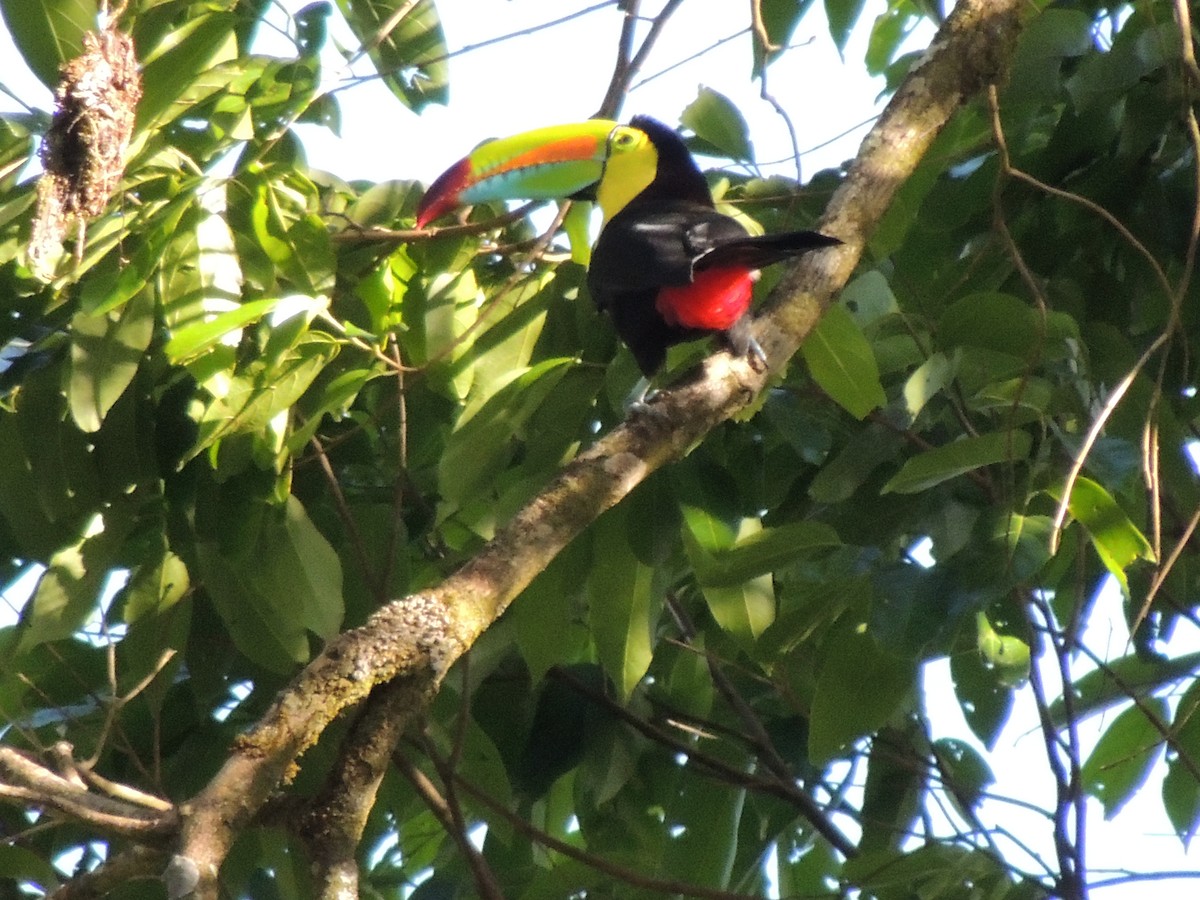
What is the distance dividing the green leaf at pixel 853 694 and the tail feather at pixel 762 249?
0.57 metres

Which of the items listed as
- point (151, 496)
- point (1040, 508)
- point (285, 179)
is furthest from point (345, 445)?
point (1040, 508)

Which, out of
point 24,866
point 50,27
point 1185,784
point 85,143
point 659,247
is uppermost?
point 50,27

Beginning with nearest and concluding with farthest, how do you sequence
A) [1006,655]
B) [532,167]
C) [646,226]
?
[1006,655] < [646,226] < [532,167]

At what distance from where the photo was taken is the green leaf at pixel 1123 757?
2.57 meters

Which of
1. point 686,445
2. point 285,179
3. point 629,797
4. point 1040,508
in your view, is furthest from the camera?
point 629,797

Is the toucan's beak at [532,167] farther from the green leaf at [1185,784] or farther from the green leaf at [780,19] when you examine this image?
the green leaf at [1185,784]

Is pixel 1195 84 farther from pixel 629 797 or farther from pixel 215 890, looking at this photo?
pixel 215 890

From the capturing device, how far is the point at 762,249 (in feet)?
7.66

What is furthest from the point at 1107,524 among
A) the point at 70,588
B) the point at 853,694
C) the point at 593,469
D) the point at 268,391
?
the point at 70,588

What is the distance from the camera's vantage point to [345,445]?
98.3 inches

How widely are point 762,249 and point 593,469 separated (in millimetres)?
732

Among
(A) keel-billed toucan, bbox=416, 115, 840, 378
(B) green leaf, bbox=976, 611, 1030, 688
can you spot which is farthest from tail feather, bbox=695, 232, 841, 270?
(B) green leaf, bbox=976, 611, 1030, 688

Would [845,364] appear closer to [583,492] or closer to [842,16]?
[583,492]

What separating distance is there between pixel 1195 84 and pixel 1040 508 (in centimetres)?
67
